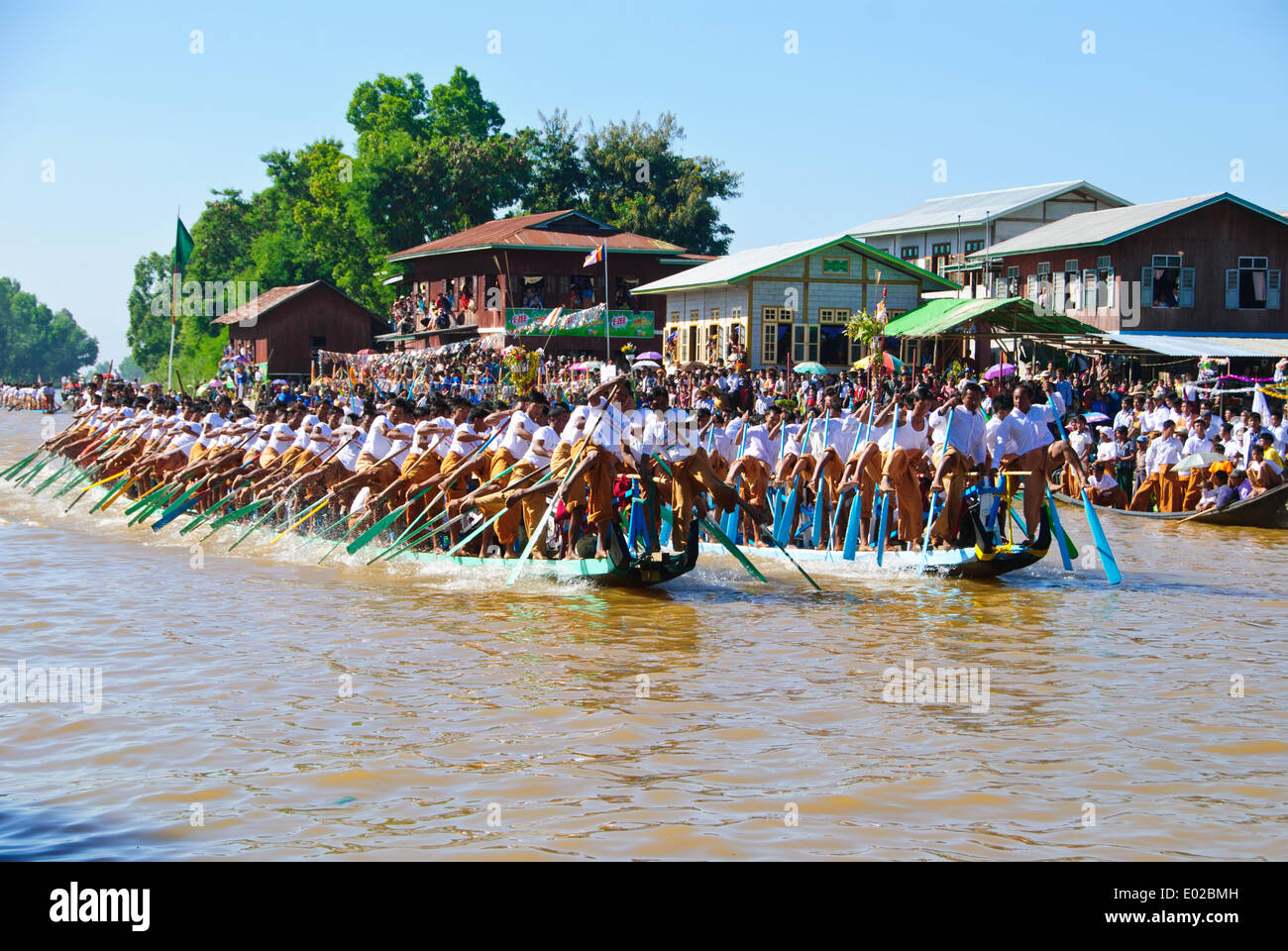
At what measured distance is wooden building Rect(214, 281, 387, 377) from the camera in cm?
5094

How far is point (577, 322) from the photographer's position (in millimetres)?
37281

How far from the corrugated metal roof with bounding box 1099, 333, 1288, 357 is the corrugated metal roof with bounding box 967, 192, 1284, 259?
300 cm

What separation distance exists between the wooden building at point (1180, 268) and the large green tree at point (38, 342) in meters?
115

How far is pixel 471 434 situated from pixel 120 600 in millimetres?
3985

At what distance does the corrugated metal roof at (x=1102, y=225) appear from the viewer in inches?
1254

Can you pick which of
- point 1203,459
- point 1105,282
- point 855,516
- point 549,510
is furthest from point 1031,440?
point 1105,282

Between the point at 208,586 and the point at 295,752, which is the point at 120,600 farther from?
the point at 295,752

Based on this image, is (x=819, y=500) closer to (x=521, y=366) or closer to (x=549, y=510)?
(x=549, y=510)

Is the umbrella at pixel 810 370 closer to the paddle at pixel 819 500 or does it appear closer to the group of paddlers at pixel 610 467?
the group of paddlers at pixel 610 467

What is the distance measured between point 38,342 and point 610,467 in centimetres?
13434

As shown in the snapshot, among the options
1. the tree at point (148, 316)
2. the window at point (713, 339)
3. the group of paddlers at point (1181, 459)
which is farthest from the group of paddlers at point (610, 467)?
the tree at point (148, 316)

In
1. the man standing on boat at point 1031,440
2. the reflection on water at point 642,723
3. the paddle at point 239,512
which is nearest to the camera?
the reflection on water at point 642,723
